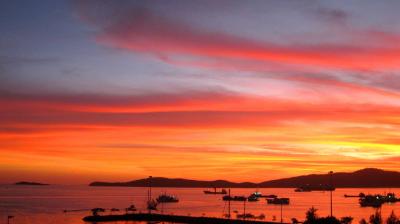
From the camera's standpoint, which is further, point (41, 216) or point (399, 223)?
point (41, 216)

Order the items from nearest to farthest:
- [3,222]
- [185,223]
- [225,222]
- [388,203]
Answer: [225,222] → [185,223] → [3,222] → [388,203]

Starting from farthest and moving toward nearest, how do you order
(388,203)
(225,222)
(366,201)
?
(388,203), (366,201), (225,222)

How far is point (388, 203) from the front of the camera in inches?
7298

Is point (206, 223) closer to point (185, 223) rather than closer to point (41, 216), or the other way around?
point (185, 223)

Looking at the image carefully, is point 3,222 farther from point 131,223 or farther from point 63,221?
point 131,223

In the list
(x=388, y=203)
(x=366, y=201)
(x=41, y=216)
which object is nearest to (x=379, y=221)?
(x=41, y=216)

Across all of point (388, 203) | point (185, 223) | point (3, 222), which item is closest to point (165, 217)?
point (185, 223)

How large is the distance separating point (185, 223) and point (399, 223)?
115 ft

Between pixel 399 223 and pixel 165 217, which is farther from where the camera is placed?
pixel 165 217

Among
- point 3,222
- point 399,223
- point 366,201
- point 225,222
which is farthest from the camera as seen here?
point 366,201

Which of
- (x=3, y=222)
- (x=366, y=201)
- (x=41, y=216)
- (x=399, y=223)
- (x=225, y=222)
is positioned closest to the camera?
(x=399, y=223)

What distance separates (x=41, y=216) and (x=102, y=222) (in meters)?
24.2

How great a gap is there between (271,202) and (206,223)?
99.7 m

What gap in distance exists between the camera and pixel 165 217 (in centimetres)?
8275
